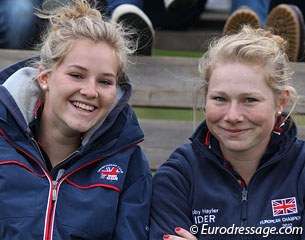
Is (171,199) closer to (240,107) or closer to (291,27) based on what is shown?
(240,107)

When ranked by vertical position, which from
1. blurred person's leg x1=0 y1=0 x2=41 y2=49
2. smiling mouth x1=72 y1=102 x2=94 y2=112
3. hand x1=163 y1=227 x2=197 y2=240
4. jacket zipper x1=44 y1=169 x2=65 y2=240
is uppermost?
smiling mouth x1=72 y1=102 x2=94 y2=112

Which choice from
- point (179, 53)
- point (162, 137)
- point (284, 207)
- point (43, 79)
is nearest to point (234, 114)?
point (284, 207)

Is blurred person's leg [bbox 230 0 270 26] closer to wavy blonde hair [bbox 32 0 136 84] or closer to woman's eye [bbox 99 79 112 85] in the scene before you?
wavy blonde hair [bbox 32 0 136 84]

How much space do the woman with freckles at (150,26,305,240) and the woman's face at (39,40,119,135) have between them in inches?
13.2

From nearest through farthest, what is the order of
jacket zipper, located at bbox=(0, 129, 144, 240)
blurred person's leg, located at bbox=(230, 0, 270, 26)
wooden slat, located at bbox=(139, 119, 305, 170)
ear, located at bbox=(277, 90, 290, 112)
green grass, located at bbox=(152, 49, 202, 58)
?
jacket zipper, located at bbox=(0, 129, 144, 240) → ear, located at bbox=(277, 90, 290, 112) → wooden slat, located at bbox=(139, 119, 305, 170) → blurred person's leg, located at bbox=(230, 0, 270, 26) → green grass, located at bbox=(152, 49, 202, 58)

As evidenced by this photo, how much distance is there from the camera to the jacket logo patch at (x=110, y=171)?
291 centimetres

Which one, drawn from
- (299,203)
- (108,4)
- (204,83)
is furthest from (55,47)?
(108,4)

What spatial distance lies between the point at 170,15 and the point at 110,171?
2424 mm

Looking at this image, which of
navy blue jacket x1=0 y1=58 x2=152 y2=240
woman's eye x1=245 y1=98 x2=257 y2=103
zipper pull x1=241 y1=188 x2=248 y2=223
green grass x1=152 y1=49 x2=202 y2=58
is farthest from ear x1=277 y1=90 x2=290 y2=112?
green grass x1=152 y1=49 x2=202 y2=58

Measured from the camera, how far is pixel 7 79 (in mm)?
3043

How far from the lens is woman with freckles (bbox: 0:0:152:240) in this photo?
2.84 metres

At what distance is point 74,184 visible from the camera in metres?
2.90

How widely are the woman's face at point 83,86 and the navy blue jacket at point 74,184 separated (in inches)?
2.9

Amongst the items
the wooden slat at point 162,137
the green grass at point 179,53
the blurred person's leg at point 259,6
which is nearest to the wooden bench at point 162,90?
the wooden slat at point 162,137
